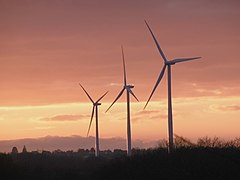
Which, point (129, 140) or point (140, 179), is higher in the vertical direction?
point (129, 140)

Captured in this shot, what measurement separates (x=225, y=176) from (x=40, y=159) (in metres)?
68.5

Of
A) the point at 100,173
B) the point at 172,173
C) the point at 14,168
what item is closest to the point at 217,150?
the point at 172,173

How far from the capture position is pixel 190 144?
92688 millimetres

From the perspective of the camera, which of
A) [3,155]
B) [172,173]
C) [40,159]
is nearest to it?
[172,173]

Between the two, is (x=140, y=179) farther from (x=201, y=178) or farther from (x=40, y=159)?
(x=40, y=159)

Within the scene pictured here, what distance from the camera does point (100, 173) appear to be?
83.6 metres

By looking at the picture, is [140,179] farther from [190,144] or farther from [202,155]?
[190,144]

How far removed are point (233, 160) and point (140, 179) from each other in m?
11.5

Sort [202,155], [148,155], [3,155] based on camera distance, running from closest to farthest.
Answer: [202,155], [148,155], [3,155]

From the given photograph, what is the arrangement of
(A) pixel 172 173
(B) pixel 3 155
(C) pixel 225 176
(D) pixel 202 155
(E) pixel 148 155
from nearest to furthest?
(C) pixel 225 176, (A) pixel 172 173, (D) pixel 202 155, (E) pixel 148 155, (B) pixel 3 155

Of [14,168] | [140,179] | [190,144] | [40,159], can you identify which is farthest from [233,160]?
[40,159]

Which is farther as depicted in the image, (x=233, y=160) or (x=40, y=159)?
(x=40, y=159)

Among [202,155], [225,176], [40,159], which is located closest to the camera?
[225,176]

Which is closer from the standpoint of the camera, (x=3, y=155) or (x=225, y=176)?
(x=225, y=176)
